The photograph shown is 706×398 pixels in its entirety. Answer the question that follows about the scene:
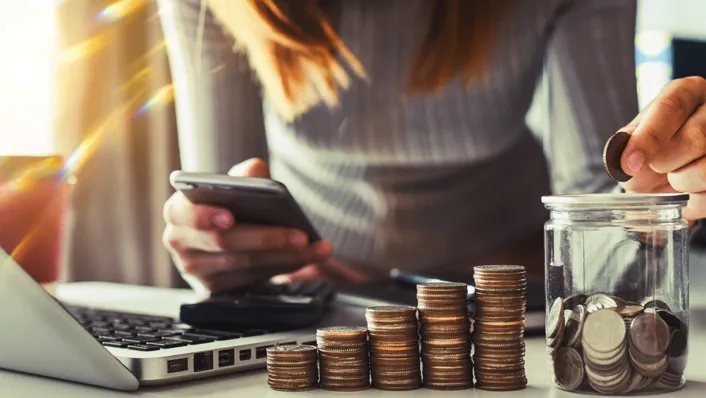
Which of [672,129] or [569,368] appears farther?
[672,129]

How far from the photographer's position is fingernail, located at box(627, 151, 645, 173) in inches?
25.2

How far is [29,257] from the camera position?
112 cm

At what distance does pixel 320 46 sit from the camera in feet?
5.24

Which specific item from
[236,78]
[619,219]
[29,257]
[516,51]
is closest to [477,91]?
[516,51]

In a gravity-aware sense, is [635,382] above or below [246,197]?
below

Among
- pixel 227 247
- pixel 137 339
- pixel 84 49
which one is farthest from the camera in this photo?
pixel 84 49

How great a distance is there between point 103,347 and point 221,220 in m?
0.35

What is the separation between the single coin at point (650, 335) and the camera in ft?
1.85

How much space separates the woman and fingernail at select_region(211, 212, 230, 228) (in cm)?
50

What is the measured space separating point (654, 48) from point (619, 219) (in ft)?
7.01

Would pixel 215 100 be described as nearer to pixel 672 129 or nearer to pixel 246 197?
pixel 246 197

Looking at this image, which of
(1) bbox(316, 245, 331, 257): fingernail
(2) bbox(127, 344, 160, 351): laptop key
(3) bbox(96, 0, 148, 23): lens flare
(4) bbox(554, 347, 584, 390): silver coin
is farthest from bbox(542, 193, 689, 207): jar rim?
(3) bbox(96, 0, 148, 23): lens flare

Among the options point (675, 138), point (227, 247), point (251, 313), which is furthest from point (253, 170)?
point (675, 138)

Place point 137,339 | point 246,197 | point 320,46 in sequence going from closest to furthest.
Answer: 1. point 137,339
2. point 246,197
3. point 320,46
